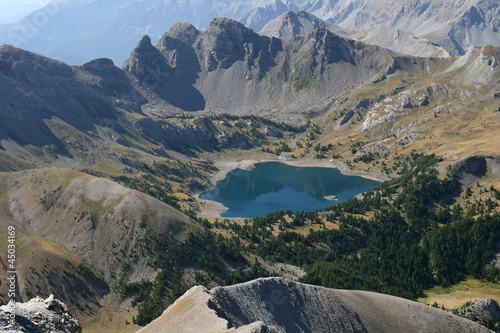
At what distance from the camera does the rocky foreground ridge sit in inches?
2130

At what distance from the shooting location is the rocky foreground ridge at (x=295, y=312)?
5409 cm

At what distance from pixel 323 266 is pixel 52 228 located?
→ 8842cm

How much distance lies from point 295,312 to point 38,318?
45777mm

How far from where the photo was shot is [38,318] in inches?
1134

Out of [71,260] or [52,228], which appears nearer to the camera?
[71,260]

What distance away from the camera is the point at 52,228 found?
119 metres

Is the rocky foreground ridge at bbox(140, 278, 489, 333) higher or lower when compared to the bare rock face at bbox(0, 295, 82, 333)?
lower

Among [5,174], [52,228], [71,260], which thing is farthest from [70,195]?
[5,174]

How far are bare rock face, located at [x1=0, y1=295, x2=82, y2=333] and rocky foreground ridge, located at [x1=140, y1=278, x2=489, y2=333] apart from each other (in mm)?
22067

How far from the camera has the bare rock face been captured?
26359 millimetres

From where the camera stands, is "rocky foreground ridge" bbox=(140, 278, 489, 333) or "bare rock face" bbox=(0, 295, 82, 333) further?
"rocky foreground ridge" bbox=(140, 278, 489, 333)

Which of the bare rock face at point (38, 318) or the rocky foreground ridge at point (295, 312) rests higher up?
the bare rock face at point (38, 318)

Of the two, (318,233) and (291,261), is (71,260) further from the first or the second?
(318,233)

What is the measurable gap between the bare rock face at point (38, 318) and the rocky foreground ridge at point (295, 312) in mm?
22067
